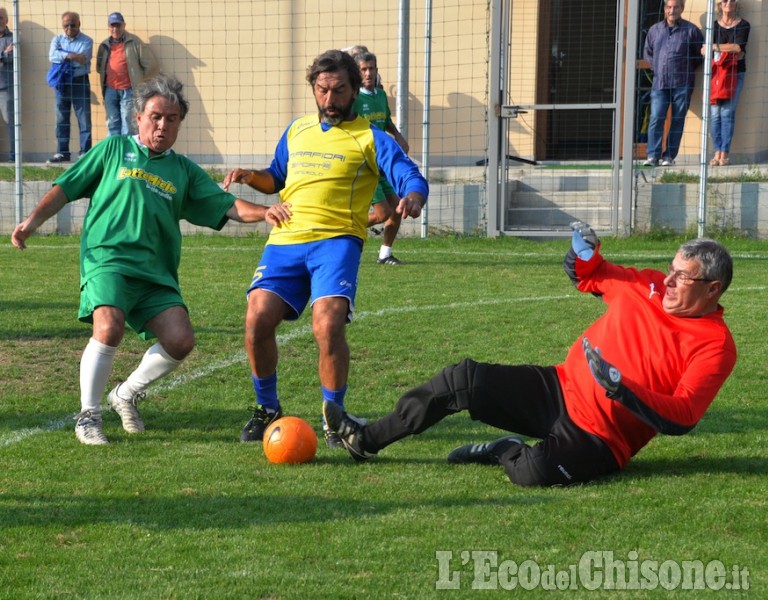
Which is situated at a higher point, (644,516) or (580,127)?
(580,127)

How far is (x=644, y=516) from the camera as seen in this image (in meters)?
4.53

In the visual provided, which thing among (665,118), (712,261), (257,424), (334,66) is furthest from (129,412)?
(665,118)

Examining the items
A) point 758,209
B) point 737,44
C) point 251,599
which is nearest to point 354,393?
point 251,599

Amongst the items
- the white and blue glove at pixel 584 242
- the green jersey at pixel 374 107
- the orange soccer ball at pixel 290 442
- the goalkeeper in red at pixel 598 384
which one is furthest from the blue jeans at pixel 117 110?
the white and blue glove at pixel 584 242

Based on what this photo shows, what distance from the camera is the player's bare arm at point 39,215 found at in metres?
5.85

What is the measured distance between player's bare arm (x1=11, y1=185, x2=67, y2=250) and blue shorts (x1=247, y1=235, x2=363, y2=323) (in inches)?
43.7

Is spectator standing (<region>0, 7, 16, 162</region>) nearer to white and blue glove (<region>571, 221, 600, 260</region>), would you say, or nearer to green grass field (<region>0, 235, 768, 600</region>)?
green grass field (<region>0, 235, 768, 600</region>)

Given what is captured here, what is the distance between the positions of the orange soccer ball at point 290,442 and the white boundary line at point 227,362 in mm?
1328

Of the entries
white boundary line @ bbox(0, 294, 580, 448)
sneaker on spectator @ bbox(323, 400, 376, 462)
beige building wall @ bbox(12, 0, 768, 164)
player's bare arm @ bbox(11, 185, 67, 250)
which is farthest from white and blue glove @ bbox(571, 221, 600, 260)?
beige building wall @ bbox(12, 0, 768, 164)

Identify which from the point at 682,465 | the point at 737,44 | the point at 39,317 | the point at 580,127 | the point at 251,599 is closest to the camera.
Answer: the point at 251,599

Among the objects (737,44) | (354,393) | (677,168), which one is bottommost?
(354,393)

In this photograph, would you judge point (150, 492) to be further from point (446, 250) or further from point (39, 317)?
point (446, 250)

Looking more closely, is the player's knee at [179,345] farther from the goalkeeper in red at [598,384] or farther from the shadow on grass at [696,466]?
the shadow on grass at [696,466]

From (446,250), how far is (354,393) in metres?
6.65
